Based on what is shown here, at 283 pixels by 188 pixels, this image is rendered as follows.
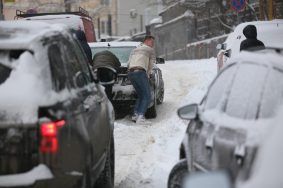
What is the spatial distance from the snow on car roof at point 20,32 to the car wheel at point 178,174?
1.66 metres

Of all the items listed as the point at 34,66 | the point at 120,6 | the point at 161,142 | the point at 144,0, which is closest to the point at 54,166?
the point at 34,66

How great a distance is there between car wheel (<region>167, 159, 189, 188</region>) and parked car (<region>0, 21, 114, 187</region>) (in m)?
0.75

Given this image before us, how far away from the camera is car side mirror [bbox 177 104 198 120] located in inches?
213

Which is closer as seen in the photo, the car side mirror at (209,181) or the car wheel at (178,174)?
the car side mirror at (209,181)

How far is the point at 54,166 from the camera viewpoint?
477cm

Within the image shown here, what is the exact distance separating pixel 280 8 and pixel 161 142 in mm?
25996

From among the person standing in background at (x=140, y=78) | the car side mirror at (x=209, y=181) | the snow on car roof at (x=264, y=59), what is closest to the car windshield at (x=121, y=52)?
the person standing in background at (x=140, y=78)

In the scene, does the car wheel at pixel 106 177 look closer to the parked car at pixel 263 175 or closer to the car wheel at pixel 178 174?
the car wheel at pixel 178 174

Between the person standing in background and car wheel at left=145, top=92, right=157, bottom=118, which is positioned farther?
car wheel at left=145, top=92, right=157, bottom=118

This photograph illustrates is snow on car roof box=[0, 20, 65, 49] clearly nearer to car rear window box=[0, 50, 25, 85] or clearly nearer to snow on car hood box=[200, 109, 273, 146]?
car rear window box=[0, 50, 25, 85]

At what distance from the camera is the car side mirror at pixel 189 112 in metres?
5.41

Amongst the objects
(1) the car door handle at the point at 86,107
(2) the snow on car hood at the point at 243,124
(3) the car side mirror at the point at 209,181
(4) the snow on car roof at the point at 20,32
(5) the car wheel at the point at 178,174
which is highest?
(4) the snow on car roof at the point at 20,32

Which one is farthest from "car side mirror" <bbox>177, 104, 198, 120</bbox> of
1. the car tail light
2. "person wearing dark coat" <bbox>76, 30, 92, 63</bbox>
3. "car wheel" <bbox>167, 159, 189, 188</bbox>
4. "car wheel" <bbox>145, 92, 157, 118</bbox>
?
"car wheel" <bbox>145, 92, 157, 118</bbox>

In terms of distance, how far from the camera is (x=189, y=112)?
5500 mm
